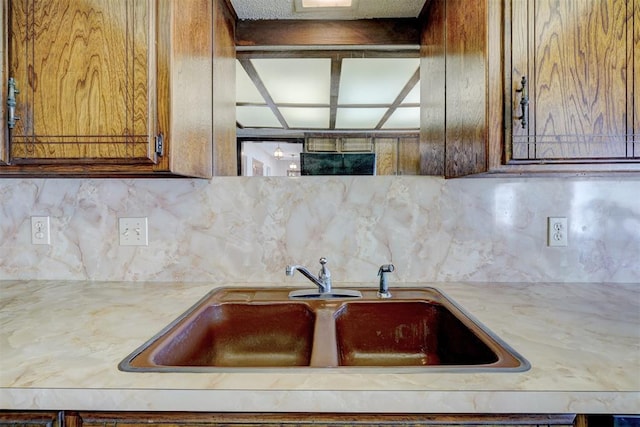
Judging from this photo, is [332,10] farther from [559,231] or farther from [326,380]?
[326,380]

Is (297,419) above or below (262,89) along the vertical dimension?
below

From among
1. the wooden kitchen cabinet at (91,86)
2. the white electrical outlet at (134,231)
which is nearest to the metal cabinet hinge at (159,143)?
the wooden kitchen cabinet at (91,86)

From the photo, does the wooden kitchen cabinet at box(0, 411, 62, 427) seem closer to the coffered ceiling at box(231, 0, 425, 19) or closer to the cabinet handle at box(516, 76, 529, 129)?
the cabinet handle at box(516, 76, 529, 129)

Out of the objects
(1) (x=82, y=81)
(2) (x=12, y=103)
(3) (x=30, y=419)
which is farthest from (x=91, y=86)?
(3) (x=30, y=419)

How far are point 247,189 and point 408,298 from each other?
0.72m

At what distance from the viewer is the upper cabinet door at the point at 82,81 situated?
1.00 metres

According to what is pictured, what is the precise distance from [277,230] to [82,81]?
30.4 inches

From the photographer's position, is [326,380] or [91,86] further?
[91,86]

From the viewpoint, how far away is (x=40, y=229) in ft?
4.63

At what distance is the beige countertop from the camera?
656mm

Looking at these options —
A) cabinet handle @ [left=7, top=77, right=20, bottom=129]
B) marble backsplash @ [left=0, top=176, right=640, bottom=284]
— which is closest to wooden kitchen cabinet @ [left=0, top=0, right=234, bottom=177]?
cabinet handle @ [left=7, top=77, right=20, bottom=129]

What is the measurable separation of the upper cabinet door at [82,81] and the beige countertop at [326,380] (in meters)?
0.48

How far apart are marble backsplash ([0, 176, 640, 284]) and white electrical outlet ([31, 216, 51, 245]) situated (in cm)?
2

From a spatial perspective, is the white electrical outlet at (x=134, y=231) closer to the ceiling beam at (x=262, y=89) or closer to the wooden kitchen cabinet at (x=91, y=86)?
the wooden kitchen cabinet at (x=91, y=86)
